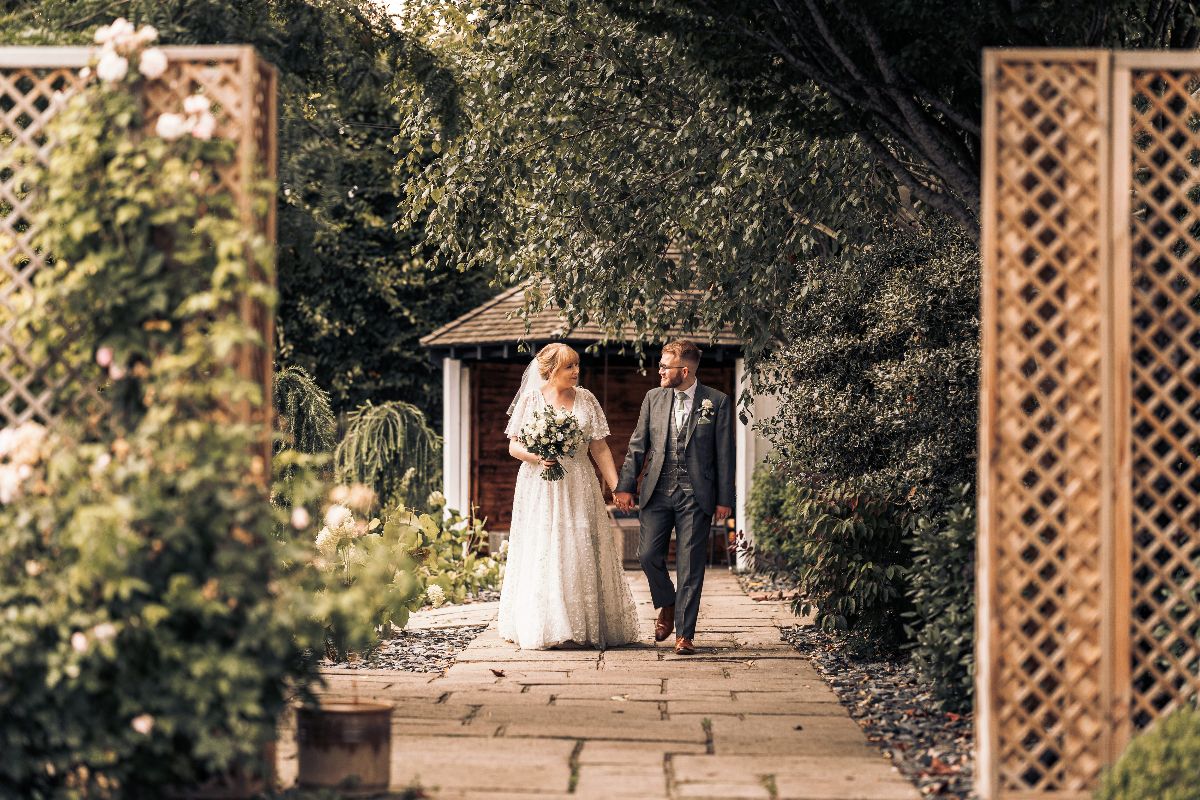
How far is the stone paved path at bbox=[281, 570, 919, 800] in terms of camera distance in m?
5.36

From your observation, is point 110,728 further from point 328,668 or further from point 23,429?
point 328,668

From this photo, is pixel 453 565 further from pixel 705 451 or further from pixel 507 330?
pixel 507 330

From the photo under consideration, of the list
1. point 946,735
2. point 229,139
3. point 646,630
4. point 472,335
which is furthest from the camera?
point 472,335

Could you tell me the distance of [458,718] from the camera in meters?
6.76

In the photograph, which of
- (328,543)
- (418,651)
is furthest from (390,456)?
(418,651)

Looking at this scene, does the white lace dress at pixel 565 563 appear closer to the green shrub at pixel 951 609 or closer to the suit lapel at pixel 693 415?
the suit lapel at pixel 693 415

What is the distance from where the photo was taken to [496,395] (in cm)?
1853

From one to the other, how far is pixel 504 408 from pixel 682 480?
31.3ft

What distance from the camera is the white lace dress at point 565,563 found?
9.32m

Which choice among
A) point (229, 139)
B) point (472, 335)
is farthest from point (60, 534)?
point (472, 335)

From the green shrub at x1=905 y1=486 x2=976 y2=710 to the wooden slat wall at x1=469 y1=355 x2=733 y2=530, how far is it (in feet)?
35.6

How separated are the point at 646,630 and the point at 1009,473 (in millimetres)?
5839

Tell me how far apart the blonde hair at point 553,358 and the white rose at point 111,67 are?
4.97 metres

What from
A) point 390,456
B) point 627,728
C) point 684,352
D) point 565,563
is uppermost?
point 684,352
